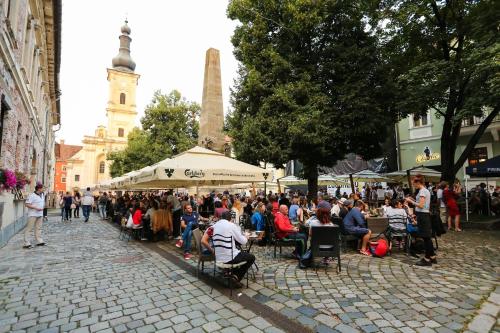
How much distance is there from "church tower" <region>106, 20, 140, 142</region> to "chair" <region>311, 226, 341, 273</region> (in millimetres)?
64142

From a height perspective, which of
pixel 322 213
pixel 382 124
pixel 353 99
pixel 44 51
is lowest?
pixel 322 213

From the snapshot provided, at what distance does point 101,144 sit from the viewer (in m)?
63.7

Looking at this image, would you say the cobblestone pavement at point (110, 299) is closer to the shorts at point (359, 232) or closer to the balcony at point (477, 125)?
the shorts at point (359, 232)

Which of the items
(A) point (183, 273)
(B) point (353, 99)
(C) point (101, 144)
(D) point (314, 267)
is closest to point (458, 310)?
(D) point (314, 267)

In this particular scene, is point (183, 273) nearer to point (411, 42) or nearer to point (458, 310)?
point (458, 310)

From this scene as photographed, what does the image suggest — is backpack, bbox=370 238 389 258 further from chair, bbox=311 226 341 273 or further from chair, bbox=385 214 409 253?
chair, bbox=311 226 341 273

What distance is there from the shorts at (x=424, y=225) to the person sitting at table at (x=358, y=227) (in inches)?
55.2

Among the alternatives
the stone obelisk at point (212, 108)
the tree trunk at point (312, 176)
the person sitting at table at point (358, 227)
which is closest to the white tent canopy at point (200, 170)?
the person sitting at table at point (358, 227)

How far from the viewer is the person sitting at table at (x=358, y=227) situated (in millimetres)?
7707

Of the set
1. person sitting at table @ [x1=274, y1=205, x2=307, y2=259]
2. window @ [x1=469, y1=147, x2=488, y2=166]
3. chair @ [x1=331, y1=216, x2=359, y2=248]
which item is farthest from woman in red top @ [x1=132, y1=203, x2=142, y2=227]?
window @ [x1=469, y1=147, x2=488, y2=166]

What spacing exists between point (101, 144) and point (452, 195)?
213ft

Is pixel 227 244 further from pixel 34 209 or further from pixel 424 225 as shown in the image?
pixel 34 209

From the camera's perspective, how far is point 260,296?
4742mm

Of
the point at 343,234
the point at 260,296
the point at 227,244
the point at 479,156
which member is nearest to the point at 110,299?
the point at 227,244
